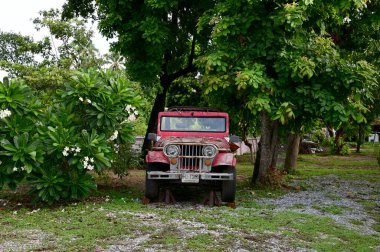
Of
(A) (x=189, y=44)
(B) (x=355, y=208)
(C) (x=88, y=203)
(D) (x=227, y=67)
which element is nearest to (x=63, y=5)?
(A) (x=189, y=44)

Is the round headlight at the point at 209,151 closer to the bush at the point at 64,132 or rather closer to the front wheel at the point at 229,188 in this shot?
the front wheel at the point at 229,188

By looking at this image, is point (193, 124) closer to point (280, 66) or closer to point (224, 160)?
point (224, 160)

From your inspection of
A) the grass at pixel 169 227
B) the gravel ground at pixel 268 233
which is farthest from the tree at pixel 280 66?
the grass at pixel 169 227

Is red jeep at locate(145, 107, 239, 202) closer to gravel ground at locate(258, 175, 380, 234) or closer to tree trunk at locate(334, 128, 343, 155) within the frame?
gravel ground at locate(258, 175, 380, 234)

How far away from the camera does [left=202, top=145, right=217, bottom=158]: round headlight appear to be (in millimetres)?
10453

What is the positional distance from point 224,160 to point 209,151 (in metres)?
0.37

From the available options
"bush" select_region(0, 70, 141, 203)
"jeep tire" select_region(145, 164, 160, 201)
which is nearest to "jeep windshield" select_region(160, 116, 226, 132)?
"bush" select_region(0, 70, 141, 203)

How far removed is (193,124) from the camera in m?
11.8

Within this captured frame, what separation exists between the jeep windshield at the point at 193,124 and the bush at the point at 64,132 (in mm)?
1180

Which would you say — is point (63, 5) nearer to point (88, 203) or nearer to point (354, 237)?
point (88, 203)

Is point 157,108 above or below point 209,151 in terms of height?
above

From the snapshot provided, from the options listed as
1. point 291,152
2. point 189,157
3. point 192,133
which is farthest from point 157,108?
point 189,157

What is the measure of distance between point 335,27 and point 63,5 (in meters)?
10.7

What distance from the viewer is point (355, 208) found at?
11.2m
